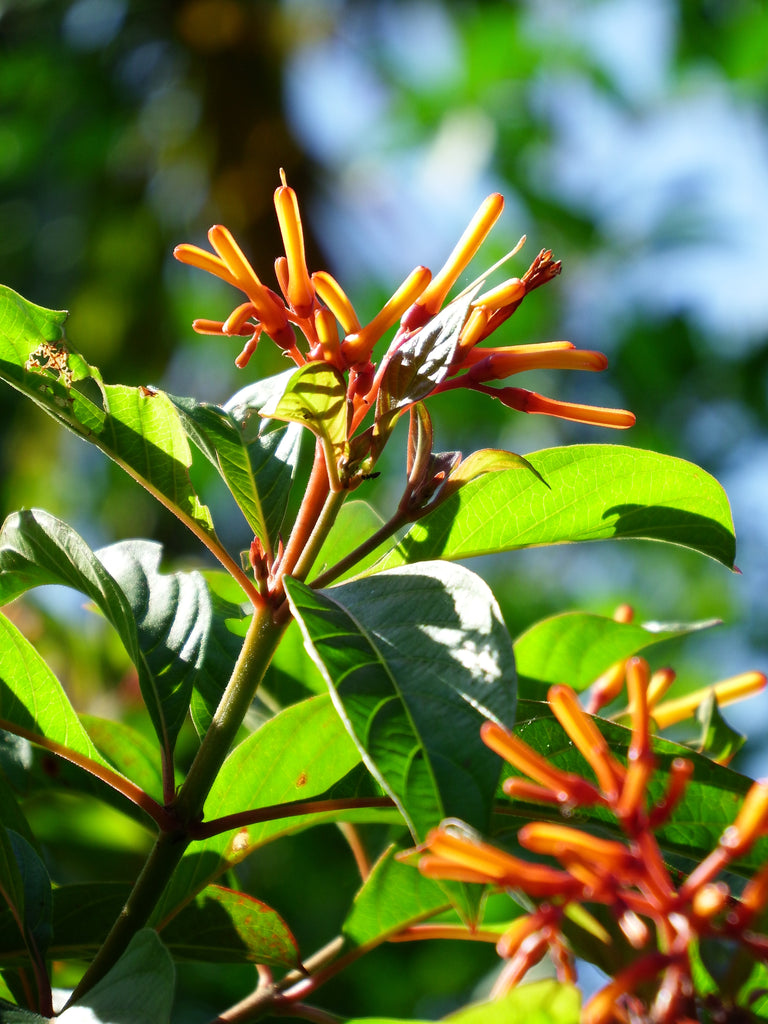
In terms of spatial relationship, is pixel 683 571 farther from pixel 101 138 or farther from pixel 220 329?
pixel 101 138

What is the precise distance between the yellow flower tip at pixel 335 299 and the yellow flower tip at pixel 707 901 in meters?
0.39

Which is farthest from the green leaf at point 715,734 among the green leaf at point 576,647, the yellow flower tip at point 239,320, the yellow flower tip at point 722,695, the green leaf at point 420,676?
the yellow flower tip at point 239,320

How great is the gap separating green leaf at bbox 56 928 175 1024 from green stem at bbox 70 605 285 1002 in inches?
4.0

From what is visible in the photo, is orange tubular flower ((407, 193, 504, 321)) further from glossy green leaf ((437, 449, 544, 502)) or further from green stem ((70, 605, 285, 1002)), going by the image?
green stem ((70, 605, 285, 1002))

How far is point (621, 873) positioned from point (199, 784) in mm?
340

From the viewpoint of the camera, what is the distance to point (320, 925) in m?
2.15

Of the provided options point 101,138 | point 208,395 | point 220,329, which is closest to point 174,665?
point 220,329

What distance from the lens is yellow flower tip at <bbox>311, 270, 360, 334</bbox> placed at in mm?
653

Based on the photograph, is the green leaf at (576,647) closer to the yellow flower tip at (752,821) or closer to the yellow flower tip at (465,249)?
the yellow flower tip at (465,249)

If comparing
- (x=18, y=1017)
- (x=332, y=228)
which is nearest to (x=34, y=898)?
(x=18, y=1017)

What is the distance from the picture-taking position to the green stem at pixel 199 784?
68 centimetres

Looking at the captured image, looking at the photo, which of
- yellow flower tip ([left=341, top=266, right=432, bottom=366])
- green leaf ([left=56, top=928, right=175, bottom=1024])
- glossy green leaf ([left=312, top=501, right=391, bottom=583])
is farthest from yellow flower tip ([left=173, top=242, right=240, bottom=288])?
green leaf ([left=56, top=928, right=175, bottom=1024])

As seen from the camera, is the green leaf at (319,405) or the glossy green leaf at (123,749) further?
the glossy green leaf at (123,749)

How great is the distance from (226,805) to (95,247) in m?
4.50
